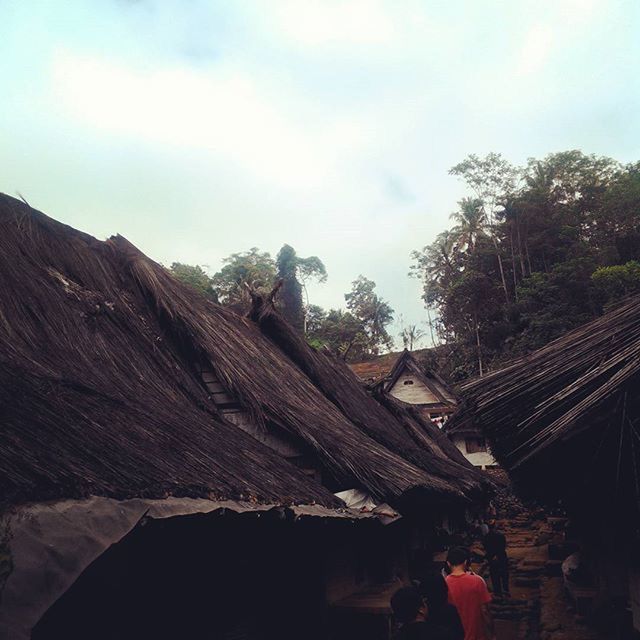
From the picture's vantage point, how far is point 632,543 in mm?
4668

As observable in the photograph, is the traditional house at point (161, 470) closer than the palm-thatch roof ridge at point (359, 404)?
Yes

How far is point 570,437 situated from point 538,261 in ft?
126

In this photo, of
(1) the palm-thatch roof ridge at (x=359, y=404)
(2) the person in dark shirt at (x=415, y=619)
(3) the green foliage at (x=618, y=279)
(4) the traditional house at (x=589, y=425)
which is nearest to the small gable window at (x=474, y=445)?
(3) the green foliage at (x=618, y=279)

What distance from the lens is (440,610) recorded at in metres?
3.65

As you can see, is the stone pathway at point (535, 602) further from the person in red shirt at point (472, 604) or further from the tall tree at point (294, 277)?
the tall tree at point (294, 277)

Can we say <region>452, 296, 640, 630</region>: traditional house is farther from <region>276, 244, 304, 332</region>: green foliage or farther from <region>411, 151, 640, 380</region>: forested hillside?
<region>276, 244, 304, 332</region>: green foliage

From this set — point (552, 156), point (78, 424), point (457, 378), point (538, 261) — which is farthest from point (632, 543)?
point (552, 156)

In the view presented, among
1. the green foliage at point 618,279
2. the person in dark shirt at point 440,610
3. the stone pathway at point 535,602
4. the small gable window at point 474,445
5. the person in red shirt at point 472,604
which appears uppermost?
the green foliage at point 618,279

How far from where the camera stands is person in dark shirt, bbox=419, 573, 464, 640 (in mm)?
3508

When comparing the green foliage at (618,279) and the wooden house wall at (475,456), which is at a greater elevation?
the green foliage at (618,279)

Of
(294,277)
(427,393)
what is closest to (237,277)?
(294,277)

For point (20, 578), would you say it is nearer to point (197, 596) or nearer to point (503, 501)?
point (197, 596)

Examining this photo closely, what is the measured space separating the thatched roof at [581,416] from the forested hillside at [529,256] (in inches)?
1014

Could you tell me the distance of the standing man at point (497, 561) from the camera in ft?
35.0
